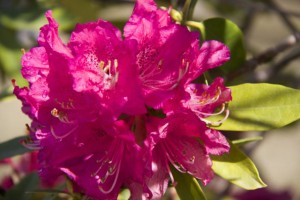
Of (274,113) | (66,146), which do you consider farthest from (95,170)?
(274,113)

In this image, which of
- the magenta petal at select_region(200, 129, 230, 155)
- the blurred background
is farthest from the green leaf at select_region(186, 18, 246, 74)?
the magenta petal at select_region(200, 129, 230, 155)

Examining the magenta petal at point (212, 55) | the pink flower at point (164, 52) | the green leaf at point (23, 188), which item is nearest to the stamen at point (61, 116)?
the pink flower at point (164, 52)

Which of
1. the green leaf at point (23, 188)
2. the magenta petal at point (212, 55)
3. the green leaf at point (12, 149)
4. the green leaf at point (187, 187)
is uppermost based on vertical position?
the magenta petal at point (212, 55)

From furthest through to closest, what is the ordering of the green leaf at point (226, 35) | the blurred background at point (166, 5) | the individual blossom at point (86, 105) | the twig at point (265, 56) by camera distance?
the blurred background at point (166, 5)
the twig at point (265, 56)
the green leaf at point (226, 35)
the individual blossom at point (86, 105)

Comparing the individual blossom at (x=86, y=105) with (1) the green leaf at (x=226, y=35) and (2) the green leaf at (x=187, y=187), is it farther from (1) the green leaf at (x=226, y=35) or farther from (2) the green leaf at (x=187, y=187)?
(1) the green leaf at (x=226, y=35)

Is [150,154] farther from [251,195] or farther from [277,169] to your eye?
[277,169]

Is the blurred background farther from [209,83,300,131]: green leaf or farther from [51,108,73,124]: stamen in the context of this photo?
[51,108,73,124]: stamen
